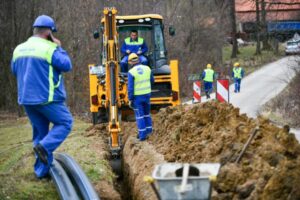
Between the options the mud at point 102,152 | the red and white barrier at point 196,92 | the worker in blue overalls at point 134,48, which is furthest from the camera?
the red and white barrier at point 196,92

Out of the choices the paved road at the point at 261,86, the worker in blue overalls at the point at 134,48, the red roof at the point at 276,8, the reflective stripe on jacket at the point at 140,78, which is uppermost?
the red roof at the point at 276,8

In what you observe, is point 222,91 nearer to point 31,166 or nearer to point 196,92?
point 196,92

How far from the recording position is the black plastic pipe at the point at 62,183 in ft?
22.4

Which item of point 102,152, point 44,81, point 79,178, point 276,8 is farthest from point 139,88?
point 276,8

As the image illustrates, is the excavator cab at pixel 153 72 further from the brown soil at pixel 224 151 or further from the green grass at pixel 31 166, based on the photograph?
the brown soil at pixel 224 151

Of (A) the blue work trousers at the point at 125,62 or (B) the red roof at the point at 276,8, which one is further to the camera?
(B) the red roof at the point at 276,8

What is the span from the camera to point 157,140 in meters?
11.5

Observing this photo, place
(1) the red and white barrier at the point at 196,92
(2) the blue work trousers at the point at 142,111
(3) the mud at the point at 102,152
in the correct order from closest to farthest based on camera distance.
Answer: (3) the mud at the point at 102,152
(2) the blue work trousers at the point at 142,111
(1) the red and white barrier at the point at 196,92

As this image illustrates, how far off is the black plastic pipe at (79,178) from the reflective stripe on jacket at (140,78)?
10.8 ft

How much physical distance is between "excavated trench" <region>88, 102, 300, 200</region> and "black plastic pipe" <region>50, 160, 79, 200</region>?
Answer: 1.33 meters

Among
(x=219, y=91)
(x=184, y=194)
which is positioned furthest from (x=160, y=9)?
(x=184, y=194)

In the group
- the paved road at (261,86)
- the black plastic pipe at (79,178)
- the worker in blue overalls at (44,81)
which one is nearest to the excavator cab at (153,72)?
the paved road at (261,86)

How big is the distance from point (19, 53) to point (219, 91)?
9.82m

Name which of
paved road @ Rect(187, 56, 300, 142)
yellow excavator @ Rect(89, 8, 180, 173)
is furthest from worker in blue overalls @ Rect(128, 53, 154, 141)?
paved road @ Rect(187, 56, 300, 142)
